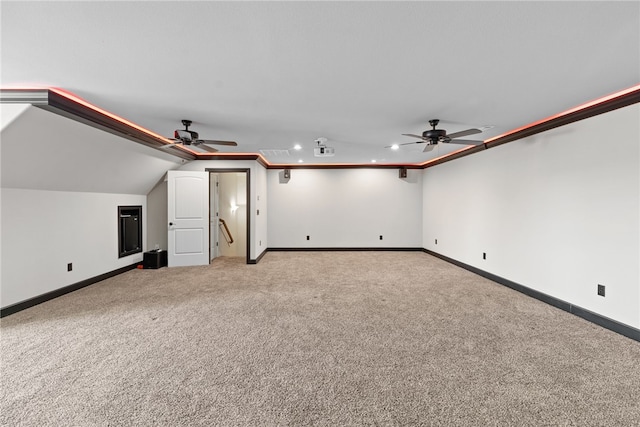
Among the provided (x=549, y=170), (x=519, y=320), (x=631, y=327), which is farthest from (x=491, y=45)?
(x=631, y=327)

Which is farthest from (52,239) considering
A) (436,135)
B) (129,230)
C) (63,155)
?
(436,135)

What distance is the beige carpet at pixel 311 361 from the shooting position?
5.38ft

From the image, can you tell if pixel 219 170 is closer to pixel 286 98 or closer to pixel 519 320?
pixel 286 98

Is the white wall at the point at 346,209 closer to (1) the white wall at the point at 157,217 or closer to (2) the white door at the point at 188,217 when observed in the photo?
(2) the white door at the point at 188,217

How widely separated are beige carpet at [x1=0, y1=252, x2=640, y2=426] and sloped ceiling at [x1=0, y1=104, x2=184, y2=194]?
1.60 meters

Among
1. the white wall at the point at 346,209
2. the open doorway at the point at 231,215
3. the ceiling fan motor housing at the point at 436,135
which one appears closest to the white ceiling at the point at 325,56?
the ceiling fan motor housing at the point at 436,135

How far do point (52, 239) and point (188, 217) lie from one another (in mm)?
2099

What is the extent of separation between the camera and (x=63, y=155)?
10.8 feet

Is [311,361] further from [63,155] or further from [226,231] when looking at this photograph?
[226,231]

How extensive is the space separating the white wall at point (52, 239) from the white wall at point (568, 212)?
21.6ft

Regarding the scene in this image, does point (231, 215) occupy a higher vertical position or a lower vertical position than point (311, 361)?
higher

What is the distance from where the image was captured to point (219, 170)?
568cm

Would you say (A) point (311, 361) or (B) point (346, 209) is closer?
(A) point (311, 361)

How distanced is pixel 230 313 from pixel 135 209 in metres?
3.60
